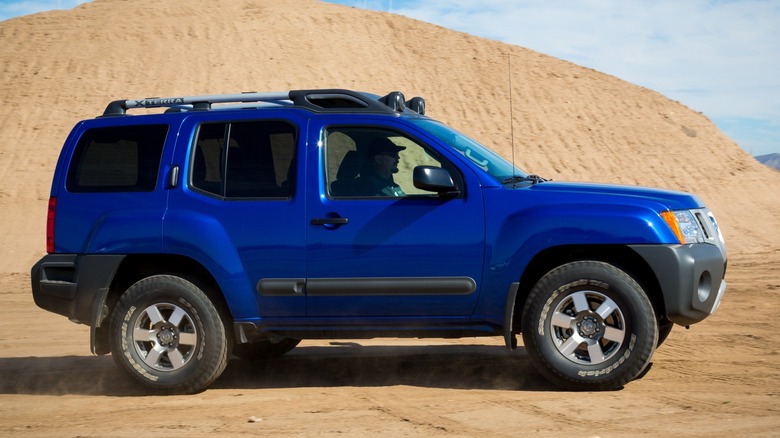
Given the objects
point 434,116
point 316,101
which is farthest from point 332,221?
point 434,116

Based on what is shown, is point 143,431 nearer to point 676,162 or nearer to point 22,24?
point 676,162

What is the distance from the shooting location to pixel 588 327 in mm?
6461

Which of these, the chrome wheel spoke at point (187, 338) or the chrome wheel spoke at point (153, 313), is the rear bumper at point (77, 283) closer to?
the chrome wheel spoke at point (153, 313)

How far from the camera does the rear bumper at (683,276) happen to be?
627 cm

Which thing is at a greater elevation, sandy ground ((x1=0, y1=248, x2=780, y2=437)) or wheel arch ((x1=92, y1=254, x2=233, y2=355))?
wheel arch ((x1=92, y1=254, x2=233, y2=355))

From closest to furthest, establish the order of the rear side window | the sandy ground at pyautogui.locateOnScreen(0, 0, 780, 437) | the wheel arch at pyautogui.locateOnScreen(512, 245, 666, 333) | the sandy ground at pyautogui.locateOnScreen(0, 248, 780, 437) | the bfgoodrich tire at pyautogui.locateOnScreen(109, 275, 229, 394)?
the sandy ground at pyautogui.locateOnScreen(0, 248, 780, 437), the sandy ground at pyautogui.locateOnScreen(0, 0, 780, 437), the wheel arch at pyautogui.locateOnScreen(512, 245, 666, 333), the bfgoodrich tire at pyautogui.locateOnScreen(109, 275, 229, 394), the rear side window

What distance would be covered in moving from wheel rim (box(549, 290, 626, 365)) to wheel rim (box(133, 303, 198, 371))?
253 cm

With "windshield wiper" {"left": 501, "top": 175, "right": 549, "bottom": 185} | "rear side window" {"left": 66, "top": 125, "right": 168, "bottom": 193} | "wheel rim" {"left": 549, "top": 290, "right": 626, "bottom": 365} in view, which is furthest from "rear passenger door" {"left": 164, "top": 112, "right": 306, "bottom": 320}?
"wheel rim" {"left": 549, "top": 290, "right": 626, "bottom": 365}

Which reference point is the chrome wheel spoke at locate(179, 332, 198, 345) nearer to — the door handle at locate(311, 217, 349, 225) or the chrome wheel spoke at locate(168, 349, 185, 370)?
the chrome wheel spoke at locate(168, 349, 185, 370)

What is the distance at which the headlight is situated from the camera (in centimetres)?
635

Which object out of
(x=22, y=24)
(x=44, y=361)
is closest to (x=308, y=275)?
(x=44, y=361)

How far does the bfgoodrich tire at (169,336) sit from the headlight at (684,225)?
3122mm

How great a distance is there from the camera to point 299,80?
42656 mm

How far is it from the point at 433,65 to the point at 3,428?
41.1 m
